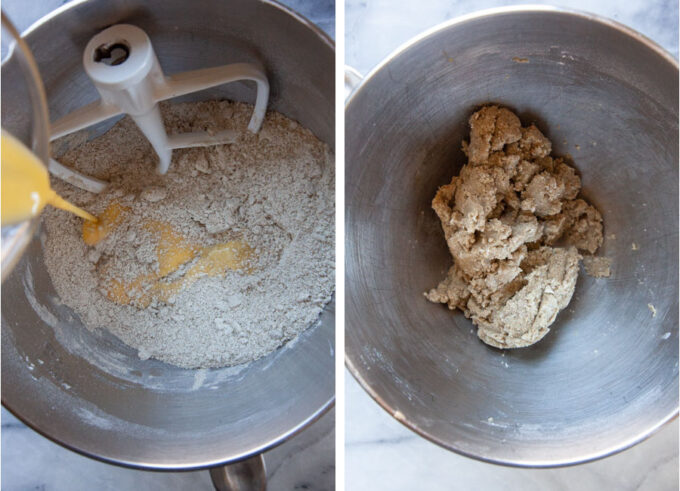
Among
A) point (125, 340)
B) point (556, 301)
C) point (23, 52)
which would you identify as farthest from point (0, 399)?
point (556, 301)

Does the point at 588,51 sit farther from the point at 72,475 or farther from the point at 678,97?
the point at 72,475

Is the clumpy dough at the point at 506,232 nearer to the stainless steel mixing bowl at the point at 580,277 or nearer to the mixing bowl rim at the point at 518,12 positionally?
the stainless steel mixing bowl at the point at 580,277

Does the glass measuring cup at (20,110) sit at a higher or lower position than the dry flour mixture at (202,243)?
higher

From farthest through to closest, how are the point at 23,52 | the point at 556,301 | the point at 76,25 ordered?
1. the point at 556,301
2. the point at 76,25
3. the point at 23,52

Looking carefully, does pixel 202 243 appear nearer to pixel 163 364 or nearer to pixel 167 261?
pixel 167 261

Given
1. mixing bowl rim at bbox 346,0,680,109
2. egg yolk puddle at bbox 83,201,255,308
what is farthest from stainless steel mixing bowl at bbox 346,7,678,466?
egg yolk puddle at bbox 83,201,255,308

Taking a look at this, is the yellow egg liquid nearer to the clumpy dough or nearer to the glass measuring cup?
the glass measuring cup

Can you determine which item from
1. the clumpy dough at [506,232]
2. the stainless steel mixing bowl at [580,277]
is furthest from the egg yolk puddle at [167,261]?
the clumpy dough at [506,232]

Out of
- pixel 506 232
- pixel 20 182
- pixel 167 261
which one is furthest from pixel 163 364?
pixel 506 232
